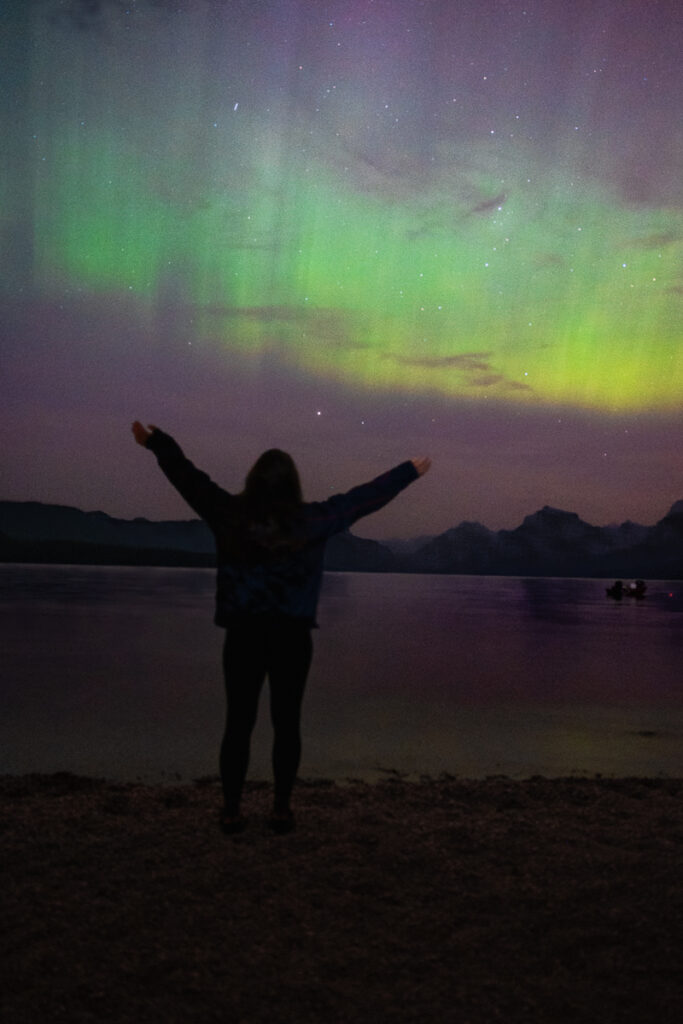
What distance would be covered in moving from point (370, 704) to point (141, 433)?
10335 mm

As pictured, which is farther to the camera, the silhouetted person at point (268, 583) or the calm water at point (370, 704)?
the calm water at point (370, 704)

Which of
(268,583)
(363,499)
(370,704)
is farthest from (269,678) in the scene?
(370,704)

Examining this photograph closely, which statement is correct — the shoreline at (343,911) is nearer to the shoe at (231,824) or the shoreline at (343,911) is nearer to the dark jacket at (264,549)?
the shoe at (231,824)

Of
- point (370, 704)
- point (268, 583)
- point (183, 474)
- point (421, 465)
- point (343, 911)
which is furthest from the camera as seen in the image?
point (370, 704)

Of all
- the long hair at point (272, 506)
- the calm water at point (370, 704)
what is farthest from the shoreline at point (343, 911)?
the calm water at point (370, 704)

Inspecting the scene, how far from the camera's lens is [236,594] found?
18.3ft

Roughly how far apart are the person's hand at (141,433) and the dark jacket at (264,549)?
0.03 metres

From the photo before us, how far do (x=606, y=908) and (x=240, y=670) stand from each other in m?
2.51

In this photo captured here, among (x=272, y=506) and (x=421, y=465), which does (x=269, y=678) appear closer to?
(x=272, y=506)

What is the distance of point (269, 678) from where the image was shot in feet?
18.4

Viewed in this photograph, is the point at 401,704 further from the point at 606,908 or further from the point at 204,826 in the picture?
the point at 606,908

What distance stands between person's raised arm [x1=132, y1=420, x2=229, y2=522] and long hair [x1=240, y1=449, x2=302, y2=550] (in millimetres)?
218

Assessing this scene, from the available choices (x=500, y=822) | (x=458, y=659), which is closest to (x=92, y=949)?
(x=500, y=822)

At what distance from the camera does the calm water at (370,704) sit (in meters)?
10.4
